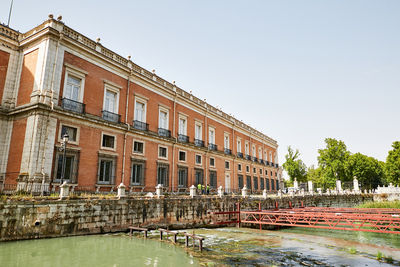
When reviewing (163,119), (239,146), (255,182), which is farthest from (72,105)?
(255,182)

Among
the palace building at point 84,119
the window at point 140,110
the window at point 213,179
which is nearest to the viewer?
the palace building at point 84,119

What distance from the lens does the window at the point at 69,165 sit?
1368cm

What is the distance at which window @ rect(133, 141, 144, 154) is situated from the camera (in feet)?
60.7

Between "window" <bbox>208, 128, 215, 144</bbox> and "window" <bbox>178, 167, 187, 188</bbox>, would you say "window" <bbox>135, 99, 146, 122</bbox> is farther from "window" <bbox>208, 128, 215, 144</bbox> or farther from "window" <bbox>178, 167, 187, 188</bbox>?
"window" <bbox>208, 128, 215, 144</bbox>

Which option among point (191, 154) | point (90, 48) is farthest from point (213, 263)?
point (191, 154)

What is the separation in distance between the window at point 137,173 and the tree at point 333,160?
38.7 metres

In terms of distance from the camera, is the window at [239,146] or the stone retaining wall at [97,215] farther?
the window at [239,146]

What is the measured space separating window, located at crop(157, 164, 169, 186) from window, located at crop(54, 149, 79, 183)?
6897mm

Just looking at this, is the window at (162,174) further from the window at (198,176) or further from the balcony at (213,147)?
the balcony at (213,147)

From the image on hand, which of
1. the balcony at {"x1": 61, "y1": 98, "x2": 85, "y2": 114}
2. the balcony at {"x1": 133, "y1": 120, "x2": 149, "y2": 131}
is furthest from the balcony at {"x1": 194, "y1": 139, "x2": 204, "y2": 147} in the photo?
the balcony at {"x1": 61, "y1": 98, "x2": 85, "y2": 114}

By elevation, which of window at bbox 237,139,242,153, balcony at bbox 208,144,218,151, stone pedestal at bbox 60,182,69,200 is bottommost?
stone pedestal at bbox 60,182,69,200

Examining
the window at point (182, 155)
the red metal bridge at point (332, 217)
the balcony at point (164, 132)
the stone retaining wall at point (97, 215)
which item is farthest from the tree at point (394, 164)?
the balcony at point (164, 132)

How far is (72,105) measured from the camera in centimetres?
1492

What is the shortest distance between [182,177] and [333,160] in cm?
3469
